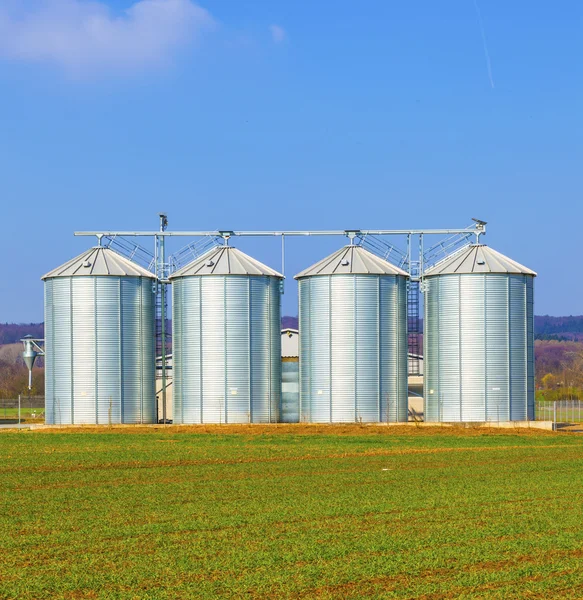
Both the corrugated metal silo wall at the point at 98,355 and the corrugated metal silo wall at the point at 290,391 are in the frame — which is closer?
the corrugated metal silo wall at the point at 98,355

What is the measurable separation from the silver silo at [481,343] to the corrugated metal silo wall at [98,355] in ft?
58.1

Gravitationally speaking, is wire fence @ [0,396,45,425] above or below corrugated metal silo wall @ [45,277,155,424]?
below

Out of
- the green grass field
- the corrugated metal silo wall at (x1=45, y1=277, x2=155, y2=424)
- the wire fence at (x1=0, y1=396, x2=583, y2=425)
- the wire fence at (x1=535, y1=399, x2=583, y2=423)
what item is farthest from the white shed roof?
the green grass field

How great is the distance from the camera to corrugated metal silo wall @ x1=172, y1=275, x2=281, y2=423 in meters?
64.1

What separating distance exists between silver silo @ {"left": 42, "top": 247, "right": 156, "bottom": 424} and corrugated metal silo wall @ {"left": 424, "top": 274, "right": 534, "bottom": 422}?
17.9 m

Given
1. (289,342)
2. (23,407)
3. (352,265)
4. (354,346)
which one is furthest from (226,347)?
(23,407)

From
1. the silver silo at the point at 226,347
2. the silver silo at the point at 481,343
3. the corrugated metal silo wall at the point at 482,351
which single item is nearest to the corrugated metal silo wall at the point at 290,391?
the silver silo at the point at 226,347

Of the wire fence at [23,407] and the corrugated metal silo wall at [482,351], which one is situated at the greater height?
the corrugated metal silo wall at [482,351]

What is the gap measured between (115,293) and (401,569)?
4891 cm

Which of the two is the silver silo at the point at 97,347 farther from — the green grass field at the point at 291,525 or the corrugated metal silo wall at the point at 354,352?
the green grass field at the point at 291,525

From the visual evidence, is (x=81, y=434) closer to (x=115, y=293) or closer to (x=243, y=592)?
(x=115, y=293)

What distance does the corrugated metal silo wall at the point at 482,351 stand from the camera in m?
63.2

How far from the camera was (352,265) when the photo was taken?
6538cm

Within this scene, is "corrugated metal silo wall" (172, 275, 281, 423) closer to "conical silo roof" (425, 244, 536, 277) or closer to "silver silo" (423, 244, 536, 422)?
"silver silo" (423, 244, 536, 422)
